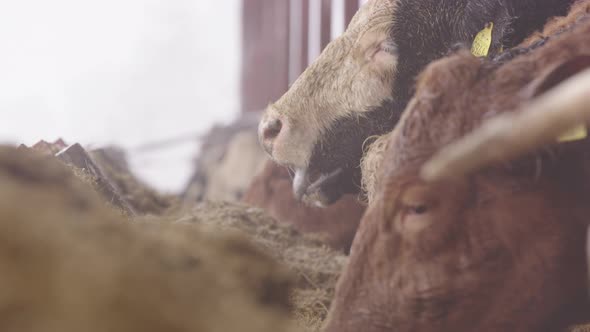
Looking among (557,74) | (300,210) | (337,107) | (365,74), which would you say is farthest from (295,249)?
(557,74)

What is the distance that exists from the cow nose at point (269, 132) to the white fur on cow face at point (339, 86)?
17 millimetres

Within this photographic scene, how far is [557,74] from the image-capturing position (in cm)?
124

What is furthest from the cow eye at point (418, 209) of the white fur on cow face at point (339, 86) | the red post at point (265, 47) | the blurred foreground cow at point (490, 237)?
the red post at point (265, 47)

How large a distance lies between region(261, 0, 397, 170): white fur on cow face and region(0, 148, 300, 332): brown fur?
1.08 metres

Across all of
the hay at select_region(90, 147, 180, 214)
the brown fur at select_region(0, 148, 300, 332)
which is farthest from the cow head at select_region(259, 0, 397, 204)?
the brown fur at select_region(0, 148, 300, 332)

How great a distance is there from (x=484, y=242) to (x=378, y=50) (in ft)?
3.07

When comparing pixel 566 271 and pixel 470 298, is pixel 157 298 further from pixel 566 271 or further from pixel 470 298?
pixel 566 271

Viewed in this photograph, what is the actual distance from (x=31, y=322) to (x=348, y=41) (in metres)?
1.60

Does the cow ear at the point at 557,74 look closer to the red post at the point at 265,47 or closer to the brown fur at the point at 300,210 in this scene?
the brown fur at the point at 300,210

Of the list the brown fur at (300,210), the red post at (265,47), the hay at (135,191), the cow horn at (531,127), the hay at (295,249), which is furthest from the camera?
the red post at (265,47)

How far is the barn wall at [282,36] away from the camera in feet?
8.57

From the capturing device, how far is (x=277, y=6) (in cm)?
378

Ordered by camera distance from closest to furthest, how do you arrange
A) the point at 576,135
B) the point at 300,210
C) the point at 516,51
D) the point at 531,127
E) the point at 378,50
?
1. the point at 531,127
2. the point at 576,135
3. the point at 516,51
4. the point at 378,50
5. the point at 300,210

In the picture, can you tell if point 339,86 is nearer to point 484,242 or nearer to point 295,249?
point 295,249
